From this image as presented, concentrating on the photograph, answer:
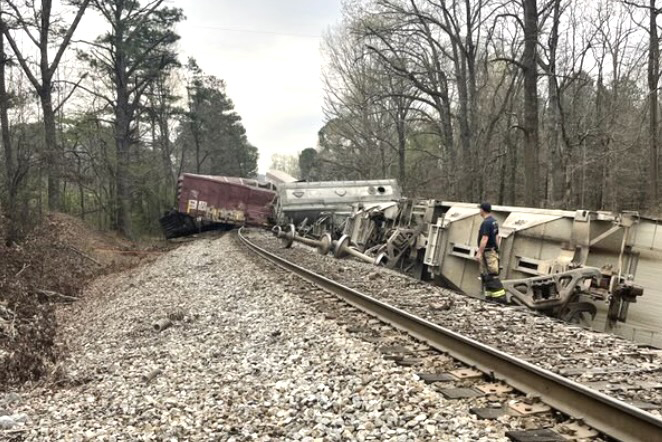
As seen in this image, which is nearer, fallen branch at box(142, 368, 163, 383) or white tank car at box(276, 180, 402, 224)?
fallen branch at box(142, 368, 163, 383)

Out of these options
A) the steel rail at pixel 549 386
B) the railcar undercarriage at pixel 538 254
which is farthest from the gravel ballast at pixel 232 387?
the railcar undercarriage at pixel 538 254

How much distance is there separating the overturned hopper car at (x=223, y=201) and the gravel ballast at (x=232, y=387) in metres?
19.2

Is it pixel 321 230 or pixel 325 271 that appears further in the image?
pixel 321 230

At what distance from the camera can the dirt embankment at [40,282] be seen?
5.98m

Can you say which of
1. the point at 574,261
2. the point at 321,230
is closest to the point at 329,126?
the point at 321,230

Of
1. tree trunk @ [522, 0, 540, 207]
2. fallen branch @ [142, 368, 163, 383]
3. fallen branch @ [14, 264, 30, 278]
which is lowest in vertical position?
fallen branch @ [14, 264, 30, 278]

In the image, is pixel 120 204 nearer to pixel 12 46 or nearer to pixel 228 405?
pixel 12 46

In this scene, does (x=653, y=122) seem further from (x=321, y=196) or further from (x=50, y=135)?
(x=50, y=135)

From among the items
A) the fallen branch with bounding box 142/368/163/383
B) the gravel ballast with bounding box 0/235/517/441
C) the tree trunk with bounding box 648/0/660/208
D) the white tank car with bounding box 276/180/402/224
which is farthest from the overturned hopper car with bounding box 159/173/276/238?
the fallen branch with bounding box 142/368/163/383

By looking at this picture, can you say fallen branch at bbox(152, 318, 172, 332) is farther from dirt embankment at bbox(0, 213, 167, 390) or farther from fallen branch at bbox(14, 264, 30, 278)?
fallen branch at bbox(14, 264, 30, 278)

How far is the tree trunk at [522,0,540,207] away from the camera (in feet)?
56.6

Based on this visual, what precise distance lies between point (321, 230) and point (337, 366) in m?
15.8

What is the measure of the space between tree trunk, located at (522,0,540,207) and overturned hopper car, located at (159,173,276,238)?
43.6ft

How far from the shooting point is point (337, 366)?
5051mm
